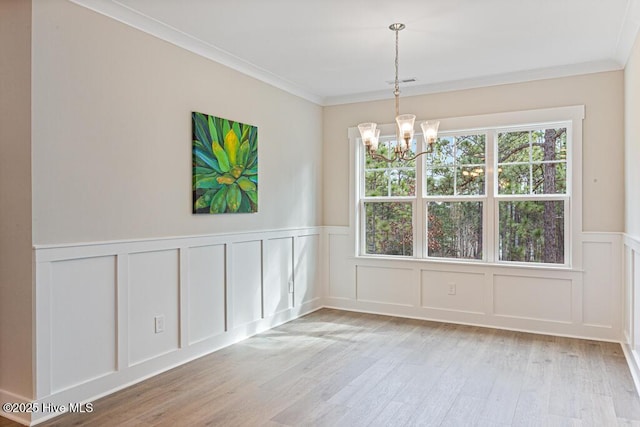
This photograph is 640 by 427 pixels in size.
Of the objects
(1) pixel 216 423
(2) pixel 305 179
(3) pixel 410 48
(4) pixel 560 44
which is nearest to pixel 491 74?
(4) pixel 560 44

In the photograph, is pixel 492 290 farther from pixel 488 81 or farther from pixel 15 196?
pixel 15 196

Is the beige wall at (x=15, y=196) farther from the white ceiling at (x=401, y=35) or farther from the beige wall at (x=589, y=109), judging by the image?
the beige wall at (x=589, y=109)

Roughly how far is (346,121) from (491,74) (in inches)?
67.6

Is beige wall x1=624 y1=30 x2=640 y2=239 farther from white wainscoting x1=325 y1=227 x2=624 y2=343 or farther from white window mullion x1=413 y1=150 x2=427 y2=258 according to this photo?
white window mullion x1=413 y1=150 x2=427 y2=258

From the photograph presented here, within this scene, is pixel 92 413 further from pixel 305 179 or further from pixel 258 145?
pixel 305 179

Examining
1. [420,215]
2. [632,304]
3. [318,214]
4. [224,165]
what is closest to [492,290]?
[420,215]

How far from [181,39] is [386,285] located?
336 centimetres

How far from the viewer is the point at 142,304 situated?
3256 millimetres

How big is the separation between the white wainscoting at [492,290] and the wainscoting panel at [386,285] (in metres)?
0.01

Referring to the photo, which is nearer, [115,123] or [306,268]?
[115,123]

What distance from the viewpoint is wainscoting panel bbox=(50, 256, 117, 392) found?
8.89 ft

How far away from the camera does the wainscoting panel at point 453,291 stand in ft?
15.7

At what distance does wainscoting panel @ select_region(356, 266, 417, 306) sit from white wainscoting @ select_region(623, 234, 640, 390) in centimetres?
198

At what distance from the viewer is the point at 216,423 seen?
262 cm
